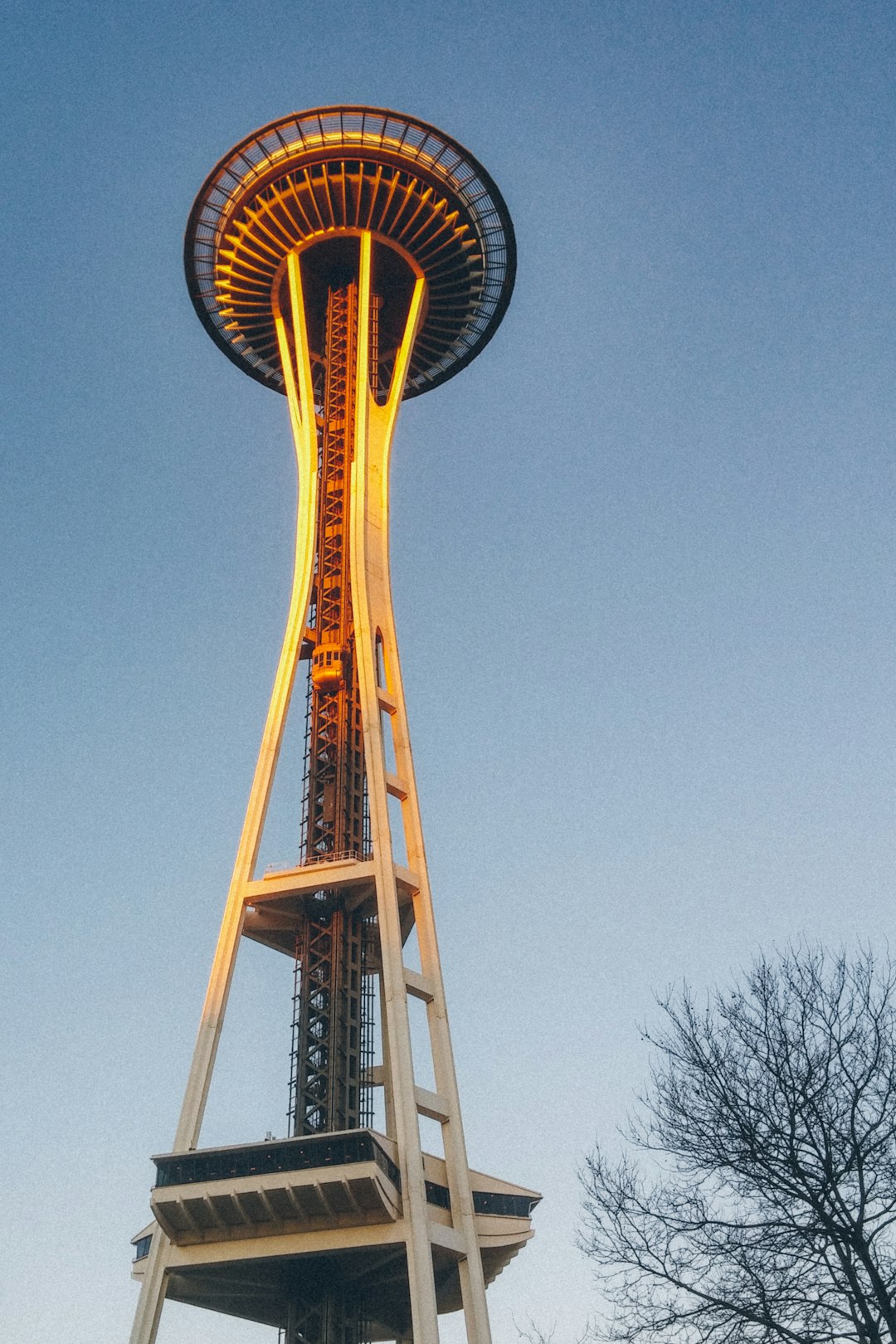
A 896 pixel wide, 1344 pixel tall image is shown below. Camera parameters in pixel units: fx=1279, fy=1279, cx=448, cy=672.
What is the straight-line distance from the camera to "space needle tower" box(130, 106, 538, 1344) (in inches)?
1334

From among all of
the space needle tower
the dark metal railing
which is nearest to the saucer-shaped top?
the space needle tower

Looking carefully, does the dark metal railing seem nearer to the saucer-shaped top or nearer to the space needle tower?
the space needle tower

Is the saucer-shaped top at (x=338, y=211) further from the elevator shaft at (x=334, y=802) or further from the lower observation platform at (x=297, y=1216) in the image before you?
the lower observation platform at (x=297, y=1216)

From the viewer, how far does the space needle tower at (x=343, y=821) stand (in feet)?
111

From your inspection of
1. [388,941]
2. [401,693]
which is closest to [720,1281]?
[388,941]

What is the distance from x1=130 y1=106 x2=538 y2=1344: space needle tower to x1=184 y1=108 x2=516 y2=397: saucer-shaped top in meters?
0.09

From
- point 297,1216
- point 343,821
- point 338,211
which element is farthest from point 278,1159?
point 338,211

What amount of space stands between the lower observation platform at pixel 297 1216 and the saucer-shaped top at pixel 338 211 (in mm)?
35023

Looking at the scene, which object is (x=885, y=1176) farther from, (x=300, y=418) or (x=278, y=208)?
(x=278, y=208)

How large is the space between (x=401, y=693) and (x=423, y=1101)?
1382 cm

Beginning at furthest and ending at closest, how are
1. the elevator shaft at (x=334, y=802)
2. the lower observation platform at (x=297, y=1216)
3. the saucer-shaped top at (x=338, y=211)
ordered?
the saucer-shaped top at (x=338, y=211) < the elevator shaft at (x=334, y=802) < the lower observation platform at (x=297, y=1216)

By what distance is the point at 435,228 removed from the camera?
174ft

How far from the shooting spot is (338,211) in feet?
171

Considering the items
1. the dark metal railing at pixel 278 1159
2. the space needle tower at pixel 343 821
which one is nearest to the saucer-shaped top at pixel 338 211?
the space needle tower at pixel 343 821
